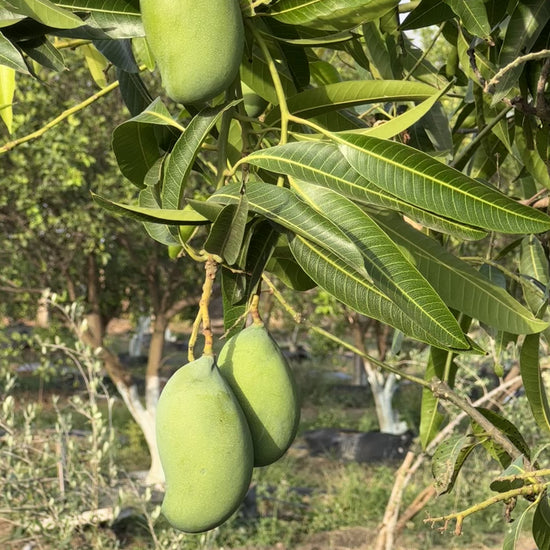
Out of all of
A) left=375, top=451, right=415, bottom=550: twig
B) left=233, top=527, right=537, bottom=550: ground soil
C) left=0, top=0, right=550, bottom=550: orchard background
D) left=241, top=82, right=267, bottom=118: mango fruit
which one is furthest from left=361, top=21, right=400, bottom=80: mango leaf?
left=233, top=527, right=537, bottom=550: ground soil

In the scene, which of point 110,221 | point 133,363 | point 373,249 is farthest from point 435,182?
point 133,363

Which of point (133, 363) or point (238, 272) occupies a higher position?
point (238, 272)

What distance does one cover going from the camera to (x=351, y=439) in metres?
8.38

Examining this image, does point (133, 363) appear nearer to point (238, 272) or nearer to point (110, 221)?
point (110, 221)

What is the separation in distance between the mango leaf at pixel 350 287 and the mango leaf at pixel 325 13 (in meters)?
0.19

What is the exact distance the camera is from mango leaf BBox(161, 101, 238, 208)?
616 millimetres

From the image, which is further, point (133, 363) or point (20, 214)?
point (133, 363)

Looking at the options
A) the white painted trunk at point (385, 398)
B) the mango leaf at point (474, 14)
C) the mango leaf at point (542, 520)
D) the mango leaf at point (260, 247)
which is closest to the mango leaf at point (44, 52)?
the mango leaf at point (260, 247)

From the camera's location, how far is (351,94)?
0.72 meters

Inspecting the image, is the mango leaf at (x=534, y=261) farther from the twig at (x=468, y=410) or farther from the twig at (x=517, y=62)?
the twig at (x=517, y=62)

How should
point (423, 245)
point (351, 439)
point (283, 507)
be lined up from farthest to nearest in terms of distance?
point (351, 439) → point (283, 507) → point (423, 245)

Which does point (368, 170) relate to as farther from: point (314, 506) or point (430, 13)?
point (314, 506)

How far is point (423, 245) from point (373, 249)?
12 cm

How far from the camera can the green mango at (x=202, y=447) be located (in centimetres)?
60
